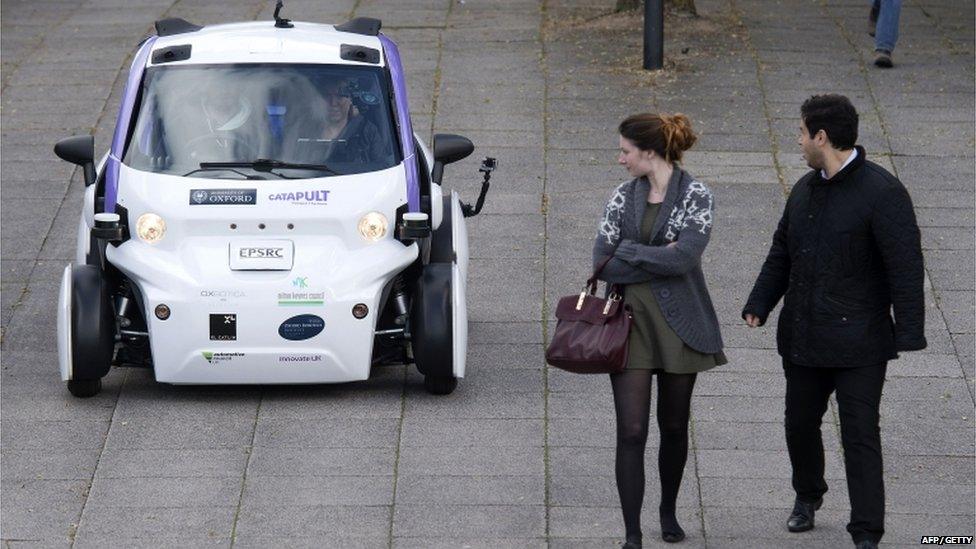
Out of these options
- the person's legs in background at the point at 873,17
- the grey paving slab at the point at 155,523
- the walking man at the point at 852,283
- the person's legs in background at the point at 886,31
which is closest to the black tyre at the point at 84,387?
the grey paving slab at the point at 155,523

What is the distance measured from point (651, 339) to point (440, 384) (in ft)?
7.86

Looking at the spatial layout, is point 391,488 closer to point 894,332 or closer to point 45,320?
point 894,332

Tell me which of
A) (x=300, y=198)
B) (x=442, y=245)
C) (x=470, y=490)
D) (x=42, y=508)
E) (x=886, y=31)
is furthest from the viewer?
(x=886, y=31)

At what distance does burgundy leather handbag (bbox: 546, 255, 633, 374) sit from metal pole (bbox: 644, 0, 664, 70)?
28.8ft

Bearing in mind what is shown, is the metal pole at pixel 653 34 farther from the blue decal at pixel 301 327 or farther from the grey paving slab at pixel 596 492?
the grey paving slab at pixel 596 492

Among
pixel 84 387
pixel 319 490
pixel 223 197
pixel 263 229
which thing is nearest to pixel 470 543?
pixel 319 490

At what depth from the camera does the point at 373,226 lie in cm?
859

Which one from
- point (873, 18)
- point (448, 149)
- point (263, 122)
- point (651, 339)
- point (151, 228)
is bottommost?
point (873, 18)

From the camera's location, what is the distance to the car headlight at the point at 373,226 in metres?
8.59

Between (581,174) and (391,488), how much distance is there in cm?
556

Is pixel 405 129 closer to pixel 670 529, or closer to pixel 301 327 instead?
pixel 301 327

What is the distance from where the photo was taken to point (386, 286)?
8.60 metres

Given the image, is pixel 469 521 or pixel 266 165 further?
pixel 266 165

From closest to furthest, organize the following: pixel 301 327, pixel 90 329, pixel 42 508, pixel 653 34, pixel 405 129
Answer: pixel 42 508 → pixel 301 327 → pixel 90 329 → pixel 405 129 → pixel 653 34
